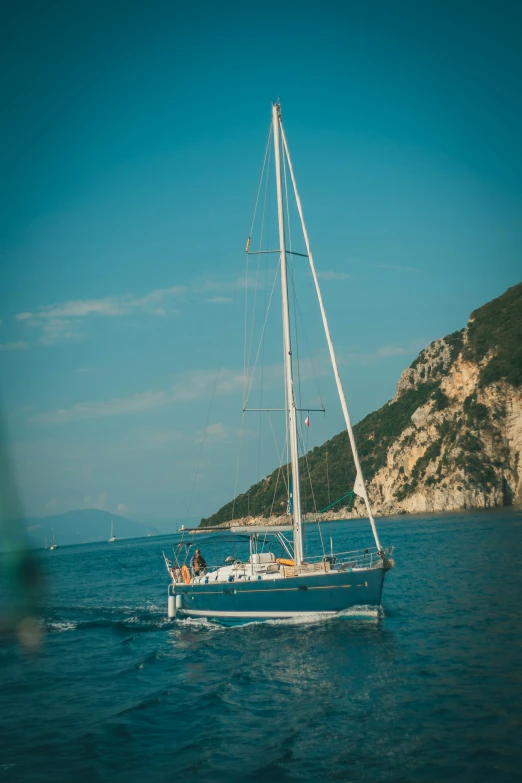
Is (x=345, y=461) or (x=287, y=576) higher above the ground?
(x=345, y=461)

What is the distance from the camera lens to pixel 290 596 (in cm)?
2141

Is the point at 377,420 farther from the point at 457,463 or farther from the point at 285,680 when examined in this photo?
the point at 285,680

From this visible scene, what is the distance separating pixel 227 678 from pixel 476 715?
755 cm

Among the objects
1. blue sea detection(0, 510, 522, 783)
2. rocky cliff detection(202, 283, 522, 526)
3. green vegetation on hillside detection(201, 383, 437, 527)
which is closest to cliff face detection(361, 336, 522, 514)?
rocky cliff detection(202, 283, 522, 526)

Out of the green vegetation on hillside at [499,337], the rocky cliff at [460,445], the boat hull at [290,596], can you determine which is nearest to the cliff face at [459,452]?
the rocky cliff at [460,445]

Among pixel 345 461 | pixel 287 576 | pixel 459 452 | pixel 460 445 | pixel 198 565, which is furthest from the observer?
pixel 345 461

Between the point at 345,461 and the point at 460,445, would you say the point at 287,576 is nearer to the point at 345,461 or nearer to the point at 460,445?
the point at 460,445

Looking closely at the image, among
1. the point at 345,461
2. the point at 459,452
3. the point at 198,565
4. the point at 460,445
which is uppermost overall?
the point at 345,461

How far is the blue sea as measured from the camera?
10.6 m

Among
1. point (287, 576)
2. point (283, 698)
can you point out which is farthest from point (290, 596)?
point (283, 698)

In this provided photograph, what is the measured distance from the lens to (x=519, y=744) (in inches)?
402

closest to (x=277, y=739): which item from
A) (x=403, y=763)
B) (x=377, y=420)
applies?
(x=403, y=763)

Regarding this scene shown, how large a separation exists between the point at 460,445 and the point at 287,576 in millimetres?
80260

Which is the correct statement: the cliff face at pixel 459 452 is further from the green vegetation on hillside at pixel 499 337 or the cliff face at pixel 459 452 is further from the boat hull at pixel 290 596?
the boat hull at pixel 290 596
